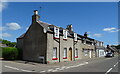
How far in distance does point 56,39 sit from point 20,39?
8234 millimetres

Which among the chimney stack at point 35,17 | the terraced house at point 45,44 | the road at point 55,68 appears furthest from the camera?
the chimney stack at point 35,17

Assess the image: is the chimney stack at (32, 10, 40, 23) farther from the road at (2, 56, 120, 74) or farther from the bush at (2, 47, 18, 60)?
the road at (2, 56, 120, 74)

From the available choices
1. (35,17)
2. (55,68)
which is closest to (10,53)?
(35,17)

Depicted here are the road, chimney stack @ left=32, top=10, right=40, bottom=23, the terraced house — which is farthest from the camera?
chimney stack @ left=32, top=10, right=40, bottom=23

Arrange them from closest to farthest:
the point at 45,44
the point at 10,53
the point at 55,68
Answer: the point at 55,68, the point at 45,44, the point at 10,53

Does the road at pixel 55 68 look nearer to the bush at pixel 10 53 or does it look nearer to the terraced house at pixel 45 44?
the terraced house at pixel 45 44

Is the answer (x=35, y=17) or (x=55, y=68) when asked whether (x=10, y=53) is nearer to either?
(x=35, y=17)

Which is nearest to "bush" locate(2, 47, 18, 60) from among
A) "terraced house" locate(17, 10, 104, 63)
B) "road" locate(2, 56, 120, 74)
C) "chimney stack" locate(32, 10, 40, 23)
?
"terraced house" locate(17, 10, 104, 63)

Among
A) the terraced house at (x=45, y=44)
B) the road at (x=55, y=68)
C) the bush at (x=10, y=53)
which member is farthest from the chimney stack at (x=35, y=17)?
the road at (x=55, y=68)

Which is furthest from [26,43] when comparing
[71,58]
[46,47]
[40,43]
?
[71,58]

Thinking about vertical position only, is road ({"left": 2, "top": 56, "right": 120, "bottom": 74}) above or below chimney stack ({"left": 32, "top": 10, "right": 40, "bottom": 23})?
below

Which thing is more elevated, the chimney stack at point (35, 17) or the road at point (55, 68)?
the chimney stack at point (35, 17)

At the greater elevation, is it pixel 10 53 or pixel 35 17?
pixel 35 17

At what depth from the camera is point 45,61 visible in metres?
17.0
